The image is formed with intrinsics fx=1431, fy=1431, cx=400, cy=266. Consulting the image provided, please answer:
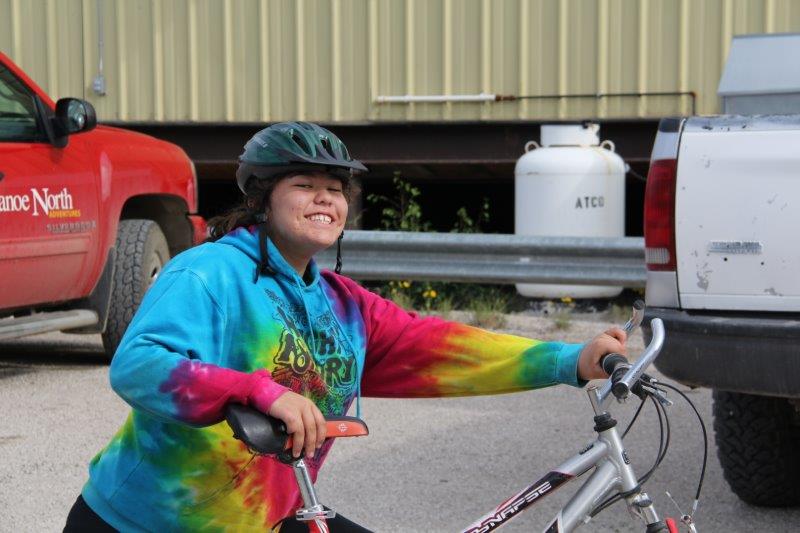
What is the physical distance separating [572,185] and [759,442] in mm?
6228

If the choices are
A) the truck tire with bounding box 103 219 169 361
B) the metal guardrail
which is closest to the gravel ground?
the truck tire with bounding box 103 219 169 361

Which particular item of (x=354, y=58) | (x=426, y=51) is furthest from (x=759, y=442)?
(x=354, y=58)

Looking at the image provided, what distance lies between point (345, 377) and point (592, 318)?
7.91 meters

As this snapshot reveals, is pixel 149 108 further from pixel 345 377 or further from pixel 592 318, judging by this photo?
pixel 345 377

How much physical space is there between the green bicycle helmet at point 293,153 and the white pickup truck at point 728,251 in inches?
87.2

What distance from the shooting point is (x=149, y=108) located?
12820mm

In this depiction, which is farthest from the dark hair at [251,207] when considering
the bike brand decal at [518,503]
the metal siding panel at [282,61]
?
the metal siding panel at [282,61]

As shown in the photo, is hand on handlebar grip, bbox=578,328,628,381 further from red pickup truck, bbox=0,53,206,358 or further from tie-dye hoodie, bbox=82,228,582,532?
red pickup truck, bbox=0,53,206,358

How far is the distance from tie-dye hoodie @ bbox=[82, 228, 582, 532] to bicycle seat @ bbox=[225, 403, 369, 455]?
0.07 ft

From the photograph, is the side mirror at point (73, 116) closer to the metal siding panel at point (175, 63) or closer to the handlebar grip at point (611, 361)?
the metal siding panel at point (175, 63)

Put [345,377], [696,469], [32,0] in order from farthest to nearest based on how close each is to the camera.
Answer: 1. [32,0]
2. [696,469]
3. [345,377]

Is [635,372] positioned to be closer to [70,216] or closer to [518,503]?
[518,503]

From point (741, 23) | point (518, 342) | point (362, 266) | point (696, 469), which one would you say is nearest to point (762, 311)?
point (696, 469)

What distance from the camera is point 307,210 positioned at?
285 cm
